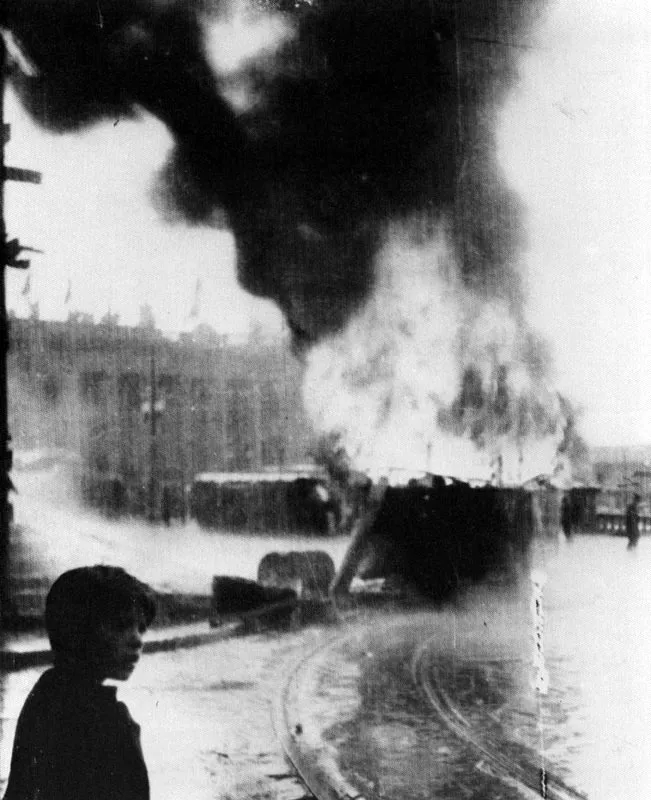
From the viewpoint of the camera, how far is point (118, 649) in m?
3.17

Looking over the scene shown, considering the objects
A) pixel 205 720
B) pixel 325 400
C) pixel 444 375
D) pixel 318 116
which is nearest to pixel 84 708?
pixel 205 720

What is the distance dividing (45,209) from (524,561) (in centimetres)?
275

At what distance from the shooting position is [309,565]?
3496 mm

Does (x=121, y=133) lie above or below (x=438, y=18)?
below

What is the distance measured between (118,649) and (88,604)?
233 mm

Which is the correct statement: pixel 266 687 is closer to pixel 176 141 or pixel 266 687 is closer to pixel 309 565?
pixel 309 565


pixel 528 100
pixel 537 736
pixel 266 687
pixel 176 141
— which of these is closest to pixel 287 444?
pixel 266 687

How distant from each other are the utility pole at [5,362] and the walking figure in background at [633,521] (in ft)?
9.44

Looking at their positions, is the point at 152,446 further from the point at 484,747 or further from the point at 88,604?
the point at 484,747

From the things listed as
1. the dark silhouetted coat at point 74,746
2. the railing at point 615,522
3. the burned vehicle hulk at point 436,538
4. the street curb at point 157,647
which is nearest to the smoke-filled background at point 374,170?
the burned vehicle hulk at point 436,538

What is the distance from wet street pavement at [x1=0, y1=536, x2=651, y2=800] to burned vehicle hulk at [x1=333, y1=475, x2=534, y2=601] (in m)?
0.11

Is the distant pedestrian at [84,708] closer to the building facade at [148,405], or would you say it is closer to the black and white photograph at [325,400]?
the black and white photograph at [325,400]

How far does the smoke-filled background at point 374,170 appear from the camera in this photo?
10.9 ft

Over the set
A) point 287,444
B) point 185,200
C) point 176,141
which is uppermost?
point 176,141
